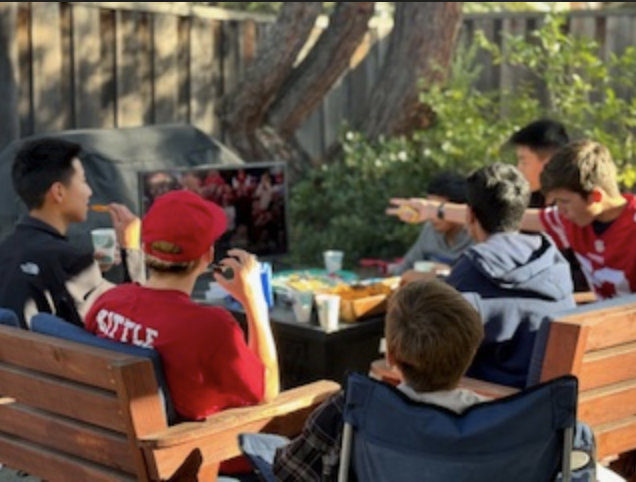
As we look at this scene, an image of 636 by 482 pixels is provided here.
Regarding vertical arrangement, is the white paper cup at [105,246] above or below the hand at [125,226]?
below

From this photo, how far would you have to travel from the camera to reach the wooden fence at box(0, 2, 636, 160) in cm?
814

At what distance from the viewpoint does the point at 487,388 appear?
4.00m

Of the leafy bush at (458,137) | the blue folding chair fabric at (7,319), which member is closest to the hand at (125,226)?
the blue folding chair fabric at (7,319)

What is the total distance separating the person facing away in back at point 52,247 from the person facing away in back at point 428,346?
174cm

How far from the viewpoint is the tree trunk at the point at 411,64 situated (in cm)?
912

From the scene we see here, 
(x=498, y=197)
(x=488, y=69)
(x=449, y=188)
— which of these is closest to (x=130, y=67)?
(x=488, y=69)

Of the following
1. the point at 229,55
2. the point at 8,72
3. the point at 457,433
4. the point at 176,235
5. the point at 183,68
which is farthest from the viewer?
the point at 229,55

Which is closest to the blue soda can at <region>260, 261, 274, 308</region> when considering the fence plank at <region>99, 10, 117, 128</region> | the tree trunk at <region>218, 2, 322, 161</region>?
the fence plank at <region>99, 10, 117, 128</region>

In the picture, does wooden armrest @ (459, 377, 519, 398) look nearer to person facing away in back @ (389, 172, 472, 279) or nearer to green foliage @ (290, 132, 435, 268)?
person facing away in back @ (389, 172, 472, 279)

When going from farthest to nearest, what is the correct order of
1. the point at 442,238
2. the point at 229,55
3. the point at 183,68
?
the point at 229,55 → the point at 183,68 → the point at 442,238

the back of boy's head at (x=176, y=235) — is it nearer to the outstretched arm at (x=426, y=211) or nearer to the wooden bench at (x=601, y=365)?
the wooden bench at (x=601, y=365)

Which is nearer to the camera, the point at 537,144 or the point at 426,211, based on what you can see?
the point at 426,211

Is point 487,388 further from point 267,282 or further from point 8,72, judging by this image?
point 8,72

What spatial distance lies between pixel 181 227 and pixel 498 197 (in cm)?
124
